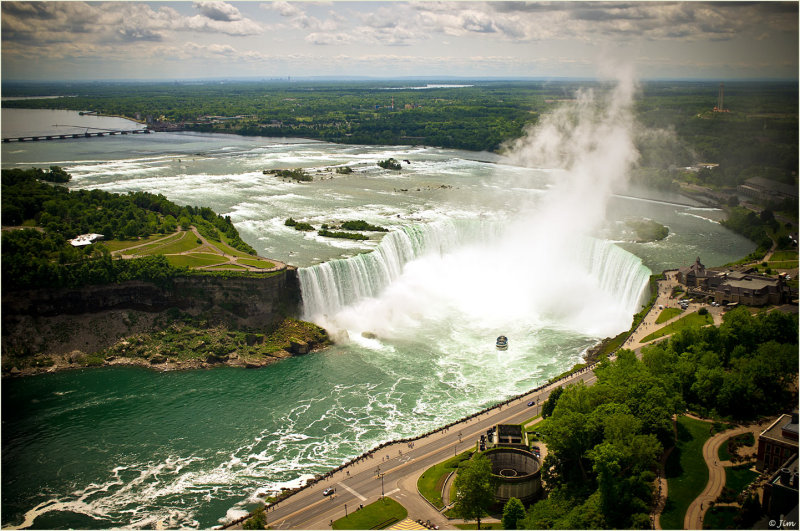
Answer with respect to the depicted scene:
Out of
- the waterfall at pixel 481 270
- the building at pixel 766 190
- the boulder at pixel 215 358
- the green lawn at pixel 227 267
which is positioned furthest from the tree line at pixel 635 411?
the building at pixel 766 190

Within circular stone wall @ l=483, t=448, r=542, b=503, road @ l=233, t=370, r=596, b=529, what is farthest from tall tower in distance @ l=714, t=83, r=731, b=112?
circular stone wall @ l=483, t=448, r=542, b=503

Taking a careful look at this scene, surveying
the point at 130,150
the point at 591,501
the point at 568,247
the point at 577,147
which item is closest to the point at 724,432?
the point at 591,501

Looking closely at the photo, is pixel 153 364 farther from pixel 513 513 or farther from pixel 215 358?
pixel 513 513

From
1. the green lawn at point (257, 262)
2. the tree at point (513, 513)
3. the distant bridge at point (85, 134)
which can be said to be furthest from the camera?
the distant bridge at point (85, 134)

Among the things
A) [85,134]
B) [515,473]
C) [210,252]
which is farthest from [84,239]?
[85,134]

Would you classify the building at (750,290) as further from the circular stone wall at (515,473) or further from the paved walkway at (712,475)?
the circular stone wall at (515,473)

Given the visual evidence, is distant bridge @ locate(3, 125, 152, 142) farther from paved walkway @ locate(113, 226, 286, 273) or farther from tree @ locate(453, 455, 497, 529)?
tree @ locate(453, 455, 497, 529)
